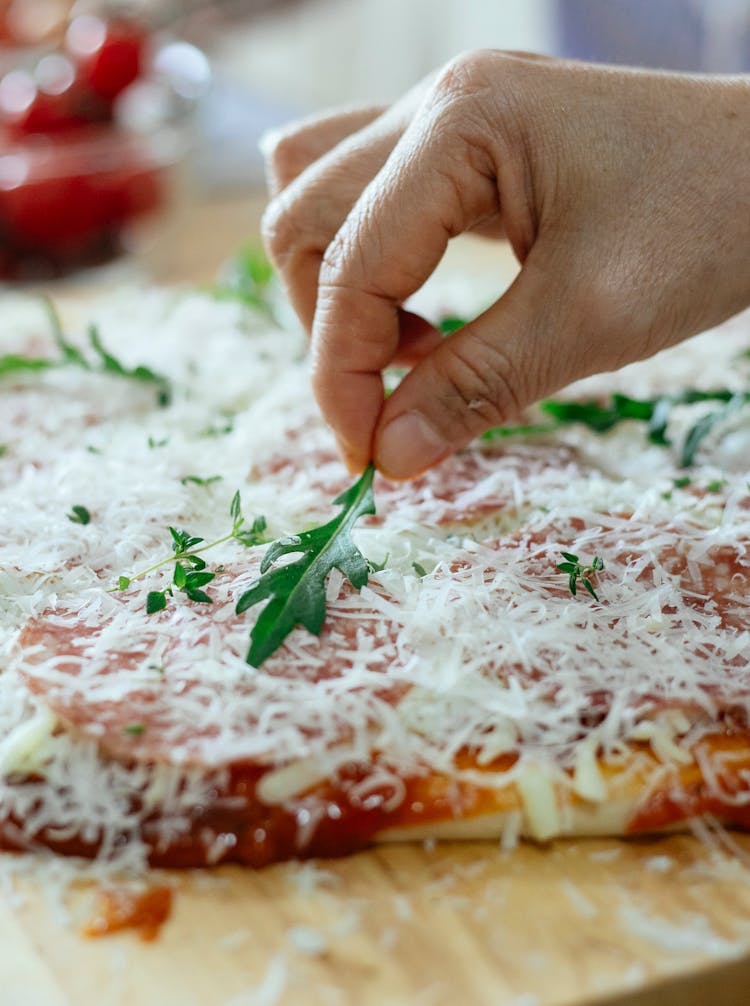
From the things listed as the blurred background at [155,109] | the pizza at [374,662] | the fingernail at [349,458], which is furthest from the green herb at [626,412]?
the blurred background at [155,109]

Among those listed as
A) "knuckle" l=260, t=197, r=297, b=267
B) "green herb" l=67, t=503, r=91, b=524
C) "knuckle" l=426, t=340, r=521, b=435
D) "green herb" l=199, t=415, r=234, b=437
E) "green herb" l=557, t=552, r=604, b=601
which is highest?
"knuckle" l=260, t=197, r=297, b=267

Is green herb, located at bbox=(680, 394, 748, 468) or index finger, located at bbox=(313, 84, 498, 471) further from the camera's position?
green herb, located at bbox=(680, 394, 748, 468)

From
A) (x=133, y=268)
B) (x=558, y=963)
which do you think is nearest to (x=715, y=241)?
(x=558, y=963)

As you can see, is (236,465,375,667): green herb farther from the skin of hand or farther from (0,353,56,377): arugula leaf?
(0,353,56,377): arugula leaf

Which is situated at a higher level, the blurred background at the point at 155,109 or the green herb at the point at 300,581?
the blurred background at the point at 155,109

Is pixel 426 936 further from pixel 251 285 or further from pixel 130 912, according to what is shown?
pixel 251 285

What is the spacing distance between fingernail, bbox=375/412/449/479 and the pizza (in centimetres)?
8

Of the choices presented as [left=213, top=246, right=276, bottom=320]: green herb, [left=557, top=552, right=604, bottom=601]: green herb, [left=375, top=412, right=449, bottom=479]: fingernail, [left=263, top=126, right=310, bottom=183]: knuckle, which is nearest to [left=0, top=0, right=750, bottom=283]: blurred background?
[left=213, top=246, right=276, bottom=320]: green herb

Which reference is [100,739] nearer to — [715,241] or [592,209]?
[592,209]

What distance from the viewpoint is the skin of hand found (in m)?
1.36

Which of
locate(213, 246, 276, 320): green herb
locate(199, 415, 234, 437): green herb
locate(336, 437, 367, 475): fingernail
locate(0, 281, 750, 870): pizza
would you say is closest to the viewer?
locate(0, 281, 750, 870): pizza

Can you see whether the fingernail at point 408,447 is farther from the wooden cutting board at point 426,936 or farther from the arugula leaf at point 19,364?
the arugula leaf at point 19,364

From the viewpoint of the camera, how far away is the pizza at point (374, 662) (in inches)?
45.9

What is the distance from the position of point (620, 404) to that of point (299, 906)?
1.06m
